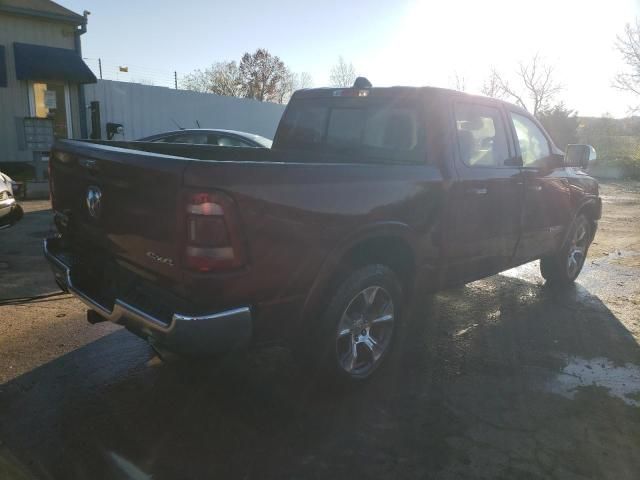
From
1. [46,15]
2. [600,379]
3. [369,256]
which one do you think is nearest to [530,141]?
[600,379]

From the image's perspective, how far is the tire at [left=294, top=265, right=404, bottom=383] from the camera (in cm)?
303

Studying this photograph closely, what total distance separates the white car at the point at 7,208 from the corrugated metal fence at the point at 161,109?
32.2ft

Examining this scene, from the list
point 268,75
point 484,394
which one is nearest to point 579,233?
point 484,394

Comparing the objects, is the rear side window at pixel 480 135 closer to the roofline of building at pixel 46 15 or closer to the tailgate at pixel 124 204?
the tailgate at pixel 124 204

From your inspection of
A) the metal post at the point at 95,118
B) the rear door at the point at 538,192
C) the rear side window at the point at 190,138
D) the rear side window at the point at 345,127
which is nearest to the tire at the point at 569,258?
the rear door at the point at 538,192

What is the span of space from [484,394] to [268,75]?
155 ft

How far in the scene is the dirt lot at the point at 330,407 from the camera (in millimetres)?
2582

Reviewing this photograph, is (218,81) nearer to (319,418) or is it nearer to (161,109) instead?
(161,109)

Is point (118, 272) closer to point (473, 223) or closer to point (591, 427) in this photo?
point (473, 223)

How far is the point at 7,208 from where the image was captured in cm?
586

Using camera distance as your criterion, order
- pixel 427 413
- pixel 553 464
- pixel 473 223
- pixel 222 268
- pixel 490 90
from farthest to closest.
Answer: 1. pixel 490 90
2. pixel 473 223
3. pixel 427 413
4. pixel 553 464
5. pixel 222 268

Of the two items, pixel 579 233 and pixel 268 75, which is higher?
pixel 268 75

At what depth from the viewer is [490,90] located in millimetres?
42938

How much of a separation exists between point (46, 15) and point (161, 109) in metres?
4.89
